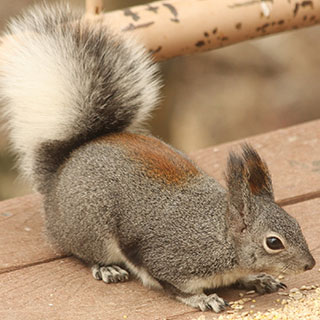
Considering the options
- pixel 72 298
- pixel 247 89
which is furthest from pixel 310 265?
pixel 247 89

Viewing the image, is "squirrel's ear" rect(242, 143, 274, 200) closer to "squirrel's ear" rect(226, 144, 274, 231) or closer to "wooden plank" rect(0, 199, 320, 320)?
"squirrel's ear" rect(226, 144, 274, 231)

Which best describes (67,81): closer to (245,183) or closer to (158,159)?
(158,159)

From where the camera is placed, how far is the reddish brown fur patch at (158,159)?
7.34ft

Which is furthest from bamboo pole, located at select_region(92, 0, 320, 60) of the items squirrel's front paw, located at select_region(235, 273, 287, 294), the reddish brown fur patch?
squirrel's front paw, located at select_region(235, 273, 287, 294)

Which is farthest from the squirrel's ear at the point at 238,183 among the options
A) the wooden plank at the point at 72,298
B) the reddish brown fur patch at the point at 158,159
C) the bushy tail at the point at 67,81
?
the bushy tail at the point at 67,81

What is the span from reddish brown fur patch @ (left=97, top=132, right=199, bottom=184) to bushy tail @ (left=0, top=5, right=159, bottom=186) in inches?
5.2

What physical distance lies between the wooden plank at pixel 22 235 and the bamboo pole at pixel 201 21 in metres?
0.66

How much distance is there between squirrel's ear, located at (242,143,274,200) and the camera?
6.81 ft

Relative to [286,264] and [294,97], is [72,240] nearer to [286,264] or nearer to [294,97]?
[286,264]

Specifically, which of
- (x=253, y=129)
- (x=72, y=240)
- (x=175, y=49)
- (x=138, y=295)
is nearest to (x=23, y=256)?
(x=72, y=240)

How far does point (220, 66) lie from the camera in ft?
18.2

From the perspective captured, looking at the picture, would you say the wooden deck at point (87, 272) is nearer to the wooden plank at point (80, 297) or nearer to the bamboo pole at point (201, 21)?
the wooden plank at point (80, 297)

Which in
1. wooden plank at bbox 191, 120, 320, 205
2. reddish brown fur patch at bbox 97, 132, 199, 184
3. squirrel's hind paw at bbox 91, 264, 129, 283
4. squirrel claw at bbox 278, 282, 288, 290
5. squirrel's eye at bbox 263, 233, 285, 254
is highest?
reddish brown fur patch at bbox 97, 132, 199, 184

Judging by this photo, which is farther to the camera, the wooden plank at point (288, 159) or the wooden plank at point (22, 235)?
the wooden plank at point (288, 159)
